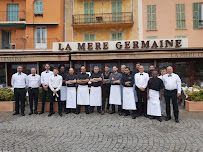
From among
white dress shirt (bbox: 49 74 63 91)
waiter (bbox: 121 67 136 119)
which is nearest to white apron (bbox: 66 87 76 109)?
white dress shirt (bbox: 49 74 63 91)

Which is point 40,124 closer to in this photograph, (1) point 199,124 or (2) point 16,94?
(2) point 16,94

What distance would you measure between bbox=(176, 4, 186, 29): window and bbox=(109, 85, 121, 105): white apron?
14.6 meters

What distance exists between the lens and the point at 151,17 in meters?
17.5

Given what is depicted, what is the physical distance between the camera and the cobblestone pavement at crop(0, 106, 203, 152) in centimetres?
366

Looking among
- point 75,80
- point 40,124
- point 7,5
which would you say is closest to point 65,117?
point 40,124

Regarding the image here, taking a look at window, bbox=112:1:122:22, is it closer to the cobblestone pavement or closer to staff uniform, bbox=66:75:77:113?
staff uniform, bbox=66:75:77:113

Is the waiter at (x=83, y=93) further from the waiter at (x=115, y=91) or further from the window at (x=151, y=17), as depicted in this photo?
the window at (x=151, y=17)

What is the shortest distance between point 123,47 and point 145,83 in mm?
6795

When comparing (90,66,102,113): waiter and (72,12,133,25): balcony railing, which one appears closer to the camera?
(90,66,102,113): waiter

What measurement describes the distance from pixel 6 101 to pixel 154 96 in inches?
259

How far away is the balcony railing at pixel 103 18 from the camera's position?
18.1 metres

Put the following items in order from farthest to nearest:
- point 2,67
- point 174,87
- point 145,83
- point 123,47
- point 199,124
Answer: point 2,67 < point 123,47 < point 145,83 < point 174,87 < point 199,124

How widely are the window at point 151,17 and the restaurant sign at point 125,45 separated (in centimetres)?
634

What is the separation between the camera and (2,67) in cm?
1391
